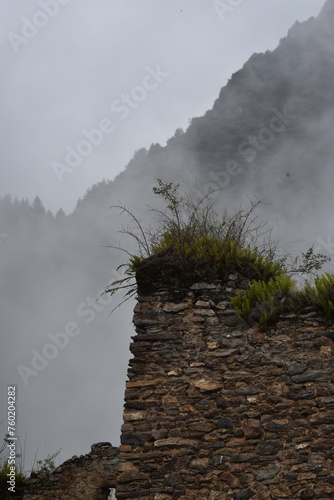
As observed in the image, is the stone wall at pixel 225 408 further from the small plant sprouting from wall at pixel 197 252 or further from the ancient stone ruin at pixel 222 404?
the small plant sprouting from wall at pixel 197 252

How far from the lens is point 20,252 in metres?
59.2

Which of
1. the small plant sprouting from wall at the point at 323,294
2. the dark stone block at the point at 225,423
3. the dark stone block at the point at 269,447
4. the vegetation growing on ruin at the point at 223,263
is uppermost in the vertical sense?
the vegetation growing on ruin at the point at 223,263

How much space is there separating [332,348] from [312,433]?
83 centimetres

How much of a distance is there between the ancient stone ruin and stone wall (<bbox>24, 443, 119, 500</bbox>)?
7.71 feet

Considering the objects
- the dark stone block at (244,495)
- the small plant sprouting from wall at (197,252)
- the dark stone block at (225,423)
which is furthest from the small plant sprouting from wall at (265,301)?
the dark stone block at (244,495)

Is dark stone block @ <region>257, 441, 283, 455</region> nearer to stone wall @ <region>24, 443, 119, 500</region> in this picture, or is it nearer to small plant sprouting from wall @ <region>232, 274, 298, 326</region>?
Result: small plant sprouting from wall @ <region>232, 274, 298, 326</region>

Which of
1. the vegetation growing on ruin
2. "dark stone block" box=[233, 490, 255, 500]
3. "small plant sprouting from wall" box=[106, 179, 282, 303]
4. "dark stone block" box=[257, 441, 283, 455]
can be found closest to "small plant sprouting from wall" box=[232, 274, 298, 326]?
the vegetation growing on ruin

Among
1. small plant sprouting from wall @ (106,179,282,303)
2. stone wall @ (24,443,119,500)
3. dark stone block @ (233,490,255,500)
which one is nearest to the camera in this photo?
dark stone block @ (233,490,255,500)

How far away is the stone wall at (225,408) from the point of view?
13.8 ft

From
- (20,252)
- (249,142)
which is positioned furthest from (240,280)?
(20,252)

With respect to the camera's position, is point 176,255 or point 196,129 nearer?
point 176,255

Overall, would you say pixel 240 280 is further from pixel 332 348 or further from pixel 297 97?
pixel 297 97

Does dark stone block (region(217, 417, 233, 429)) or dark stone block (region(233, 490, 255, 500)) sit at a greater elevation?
dark stone block (region(217, 417, 233, 429))

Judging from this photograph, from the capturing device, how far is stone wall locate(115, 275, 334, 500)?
422cm
